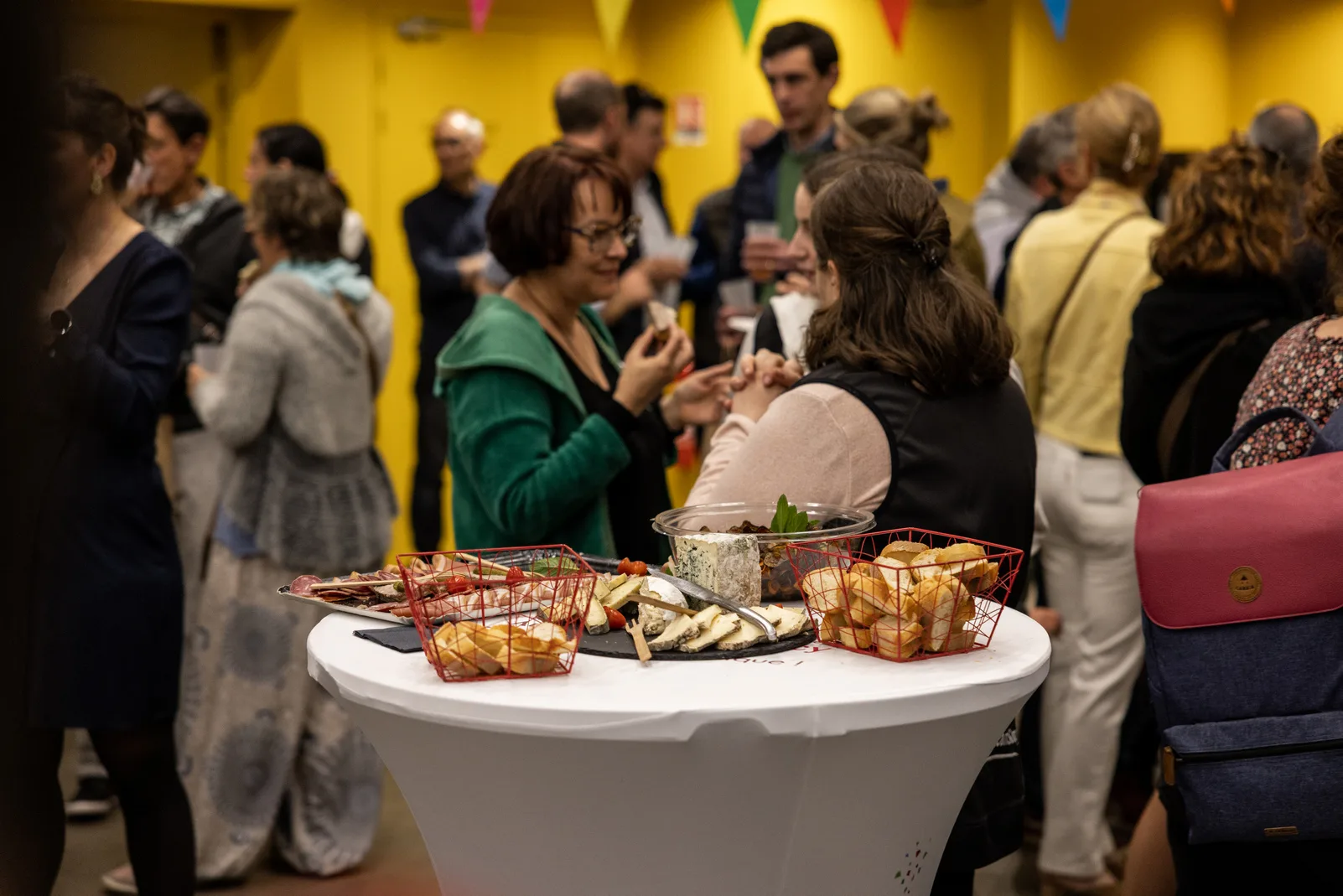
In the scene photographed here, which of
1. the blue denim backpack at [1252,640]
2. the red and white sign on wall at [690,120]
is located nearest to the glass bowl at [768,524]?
the blue denim backpack at [1252,640]

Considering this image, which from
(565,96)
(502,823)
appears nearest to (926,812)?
(502,823)

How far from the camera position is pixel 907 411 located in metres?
1.78

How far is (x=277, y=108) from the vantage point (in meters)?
6.92

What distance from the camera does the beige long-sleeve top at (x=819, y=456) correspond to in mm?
1765

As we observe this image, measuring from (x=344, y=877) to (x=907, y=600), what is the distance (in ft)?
8.35

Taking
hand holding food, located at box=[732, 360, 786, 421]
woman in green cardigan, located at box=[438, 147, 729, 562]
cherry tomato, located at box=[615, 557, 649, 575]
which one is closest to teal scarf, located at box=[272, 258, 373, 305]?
woman in green cardigan, located at box=[438, 147, 729, 562]

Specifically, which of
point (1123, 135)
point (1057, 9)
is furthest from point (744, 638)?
point (1057, 9)

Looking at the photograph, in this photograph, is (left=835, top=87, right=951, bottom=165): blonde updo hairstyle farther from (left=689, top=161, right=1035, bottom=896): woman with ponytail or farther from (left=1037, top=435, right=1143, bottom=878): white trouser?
(left=689, top=161, right=1035, bottom=896): woman with ponytail

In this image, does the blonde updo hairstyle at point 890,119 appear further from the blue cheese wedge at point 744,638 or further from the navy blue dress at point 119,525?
the blue cheese wedge at point 744,638

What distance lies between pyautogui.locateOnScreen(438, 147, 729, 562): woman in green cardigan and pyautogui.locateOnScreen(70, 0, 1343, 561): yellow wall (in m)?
3.97

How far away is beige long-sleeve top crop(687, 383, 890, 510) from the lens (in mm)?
1765

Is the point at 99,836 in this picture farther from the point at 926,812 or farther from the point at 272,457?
the point at 926,812

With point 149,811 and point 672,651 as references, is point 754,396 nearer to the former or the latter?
point 672,651

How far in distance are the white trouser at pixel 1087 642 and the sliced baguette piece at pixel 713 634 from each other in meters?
2.09
